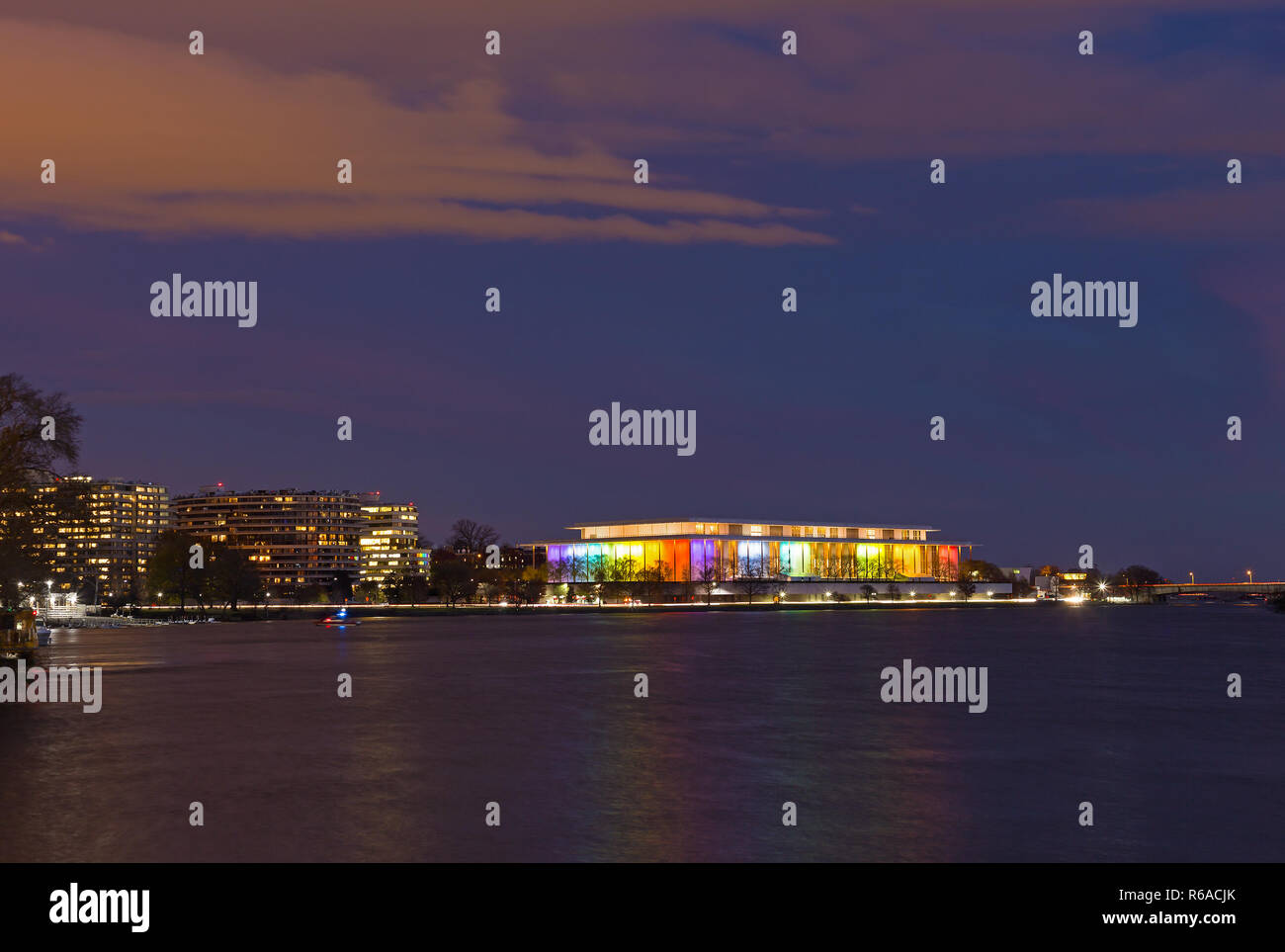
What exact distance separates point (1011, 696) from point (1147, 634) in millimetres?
84613

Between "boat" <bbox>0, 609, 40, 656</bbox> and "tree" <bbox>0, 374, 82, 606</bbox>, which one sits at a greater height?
"tree" <bbox>0, 374, 82, 606</bbox>

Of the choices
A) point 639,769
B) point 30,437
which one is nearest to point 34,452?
point 30,437

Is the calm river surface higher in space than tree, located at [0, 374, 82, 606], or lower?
lower

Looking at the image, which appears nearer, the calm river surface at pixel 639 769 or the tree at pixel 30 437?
the calm river surface at pixel 639 769

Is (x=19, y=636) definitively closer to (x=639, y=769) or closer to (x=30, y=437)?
(x=30, y=437)

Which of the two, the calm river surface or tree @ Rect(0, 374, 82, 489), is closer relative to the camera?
the calm river surface

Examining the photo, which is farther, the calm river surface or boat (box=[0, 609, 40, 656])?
boat (box=[0, 609, 40, 656])

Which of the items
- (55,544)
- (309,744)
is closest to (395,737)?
(309,744)

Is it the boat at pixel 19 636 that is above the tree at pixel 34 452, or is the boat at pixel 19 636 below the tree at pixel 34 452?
Result: below

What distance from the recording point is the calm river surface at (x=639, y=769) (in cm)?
2073

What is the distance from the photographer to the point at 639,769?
28.8m

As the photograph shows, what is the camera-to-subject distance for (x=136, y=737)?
34875 mm

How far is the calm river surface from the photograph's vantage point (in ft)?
68.0
